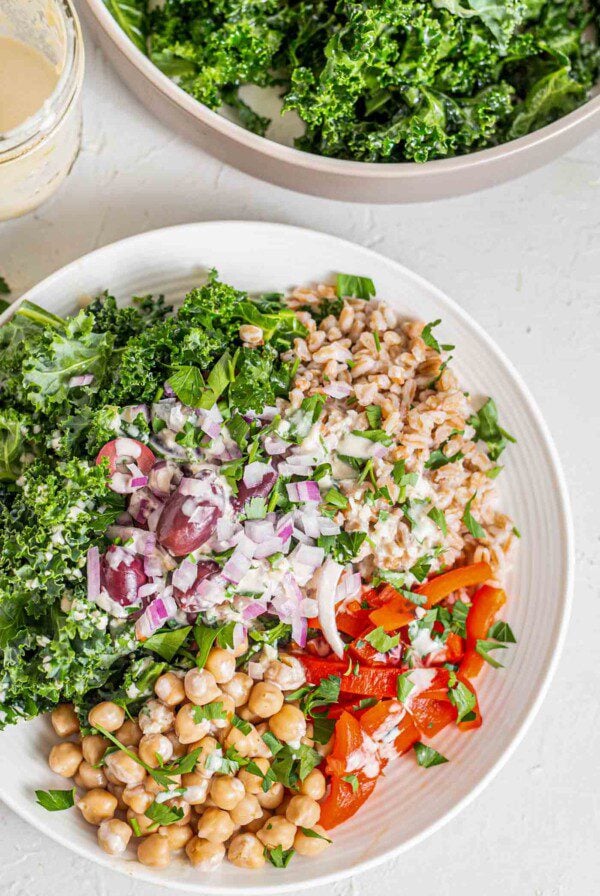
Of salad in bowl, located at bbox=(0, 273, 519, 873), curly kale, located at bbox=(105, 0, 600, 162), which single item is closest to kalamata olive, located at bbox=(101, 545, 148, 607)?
salad in bowl, located at bbox=(0, 273, 519, 873)

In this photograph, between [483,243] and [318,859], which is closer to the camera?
[318,859]

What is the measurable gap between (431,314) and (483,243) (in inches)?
14.9

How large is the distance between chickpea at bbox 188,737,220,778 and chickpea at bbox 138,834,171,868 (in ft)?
0.61

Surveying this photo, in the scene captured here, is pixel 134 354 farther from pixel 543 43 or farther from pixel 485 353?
pixel 543 43

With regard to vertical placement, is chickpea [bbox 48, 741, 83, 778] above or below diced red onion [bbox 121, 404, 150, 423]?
below

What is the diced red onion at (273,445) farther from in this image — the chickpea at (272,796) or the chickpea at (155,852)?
the chickpea at (155,852)

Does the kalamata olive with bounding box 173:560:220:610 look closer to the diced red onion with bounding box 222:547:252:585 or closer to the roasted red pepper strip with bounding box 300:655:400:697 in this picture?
the diced red onion with bounding box 222:547:252:585

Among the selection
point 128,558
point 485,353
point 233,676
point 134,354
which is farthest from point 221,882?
point 485,353

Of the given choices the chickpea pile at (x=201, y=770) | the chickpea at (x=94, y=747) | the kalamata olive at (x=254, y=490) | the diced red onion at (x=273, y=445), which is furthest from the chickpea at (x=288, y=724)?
the diced red onion at (x=273, y=445)

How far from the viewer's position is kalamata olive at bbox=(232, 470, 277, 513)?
2.10 m

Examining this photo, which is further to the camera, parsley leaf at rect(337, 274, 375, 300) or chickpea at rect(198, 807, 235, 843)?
parsley leaf at rect(337, 274, 375, 300)

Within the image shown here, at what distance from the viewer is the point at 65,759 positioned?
218cm

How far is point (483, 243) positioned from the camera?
8.47ft

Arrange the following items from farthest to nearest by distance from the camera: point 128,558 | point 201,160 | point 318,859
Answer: point 201,160 → point 318,859 → point 128,558
